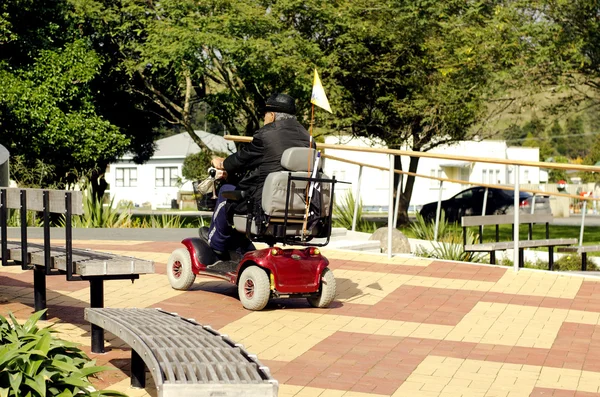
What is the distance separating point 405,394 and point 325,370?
2.41 feet

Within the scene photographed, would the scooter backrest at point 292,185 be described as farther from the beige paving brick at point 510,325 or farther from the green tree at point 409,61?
the green tree at point 409,61

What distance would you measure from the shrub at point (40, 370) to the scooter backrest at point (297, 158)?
11.3ft

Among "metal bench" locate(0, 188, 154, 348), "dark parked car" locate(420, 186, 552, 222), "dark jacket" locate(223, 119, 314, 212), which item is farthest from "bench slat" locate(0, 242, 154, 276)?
"dark parked car" locate(420, 186, 552, 222)

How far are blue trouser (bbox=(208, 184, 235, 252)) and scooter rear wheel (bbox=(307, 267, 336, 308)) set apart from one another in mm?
1029

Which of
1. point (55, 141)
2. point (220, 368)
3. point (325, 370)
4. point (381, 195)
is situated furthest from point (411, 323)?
point (381, 195)

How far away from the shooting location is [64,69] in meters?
28.2

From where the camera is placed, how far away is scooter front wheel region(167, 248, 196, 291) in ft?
31.4

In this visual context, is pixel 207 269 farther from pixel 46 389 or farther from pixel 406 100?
pixel 406 100

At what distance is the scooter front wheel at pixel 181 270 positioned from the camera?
959 centimetres

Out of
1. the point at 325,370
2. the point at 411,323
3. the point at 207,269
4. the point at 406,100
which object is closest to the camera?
the point at 325,370

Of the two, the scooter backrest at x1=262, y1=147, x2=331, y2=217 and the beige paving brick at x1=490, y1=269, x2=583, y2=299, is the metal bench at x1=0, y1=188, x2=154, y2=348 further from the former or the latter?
the beige paving brick at x1=490, y1=269, x2=583, y2=299

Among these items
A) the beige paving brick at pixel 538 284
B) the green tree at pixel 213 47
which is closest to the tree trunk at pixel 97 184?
the green tree at pixel 213 47


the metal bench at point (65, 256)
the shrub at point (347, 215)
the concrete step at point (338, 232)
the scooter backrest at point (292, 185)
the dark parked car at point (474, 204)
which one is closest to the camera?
the metal bench at point (65, 256)

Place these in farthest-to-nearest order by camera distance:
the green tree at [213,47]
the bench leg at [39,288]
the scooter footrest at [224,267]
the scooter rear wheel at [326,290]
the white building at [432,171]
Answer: the white building at [432,171] < the green tree at [213,47] < the scooter footrest at [224,267] < the scooter rear wheel at [326,290] < the bench leg at [39,288]
